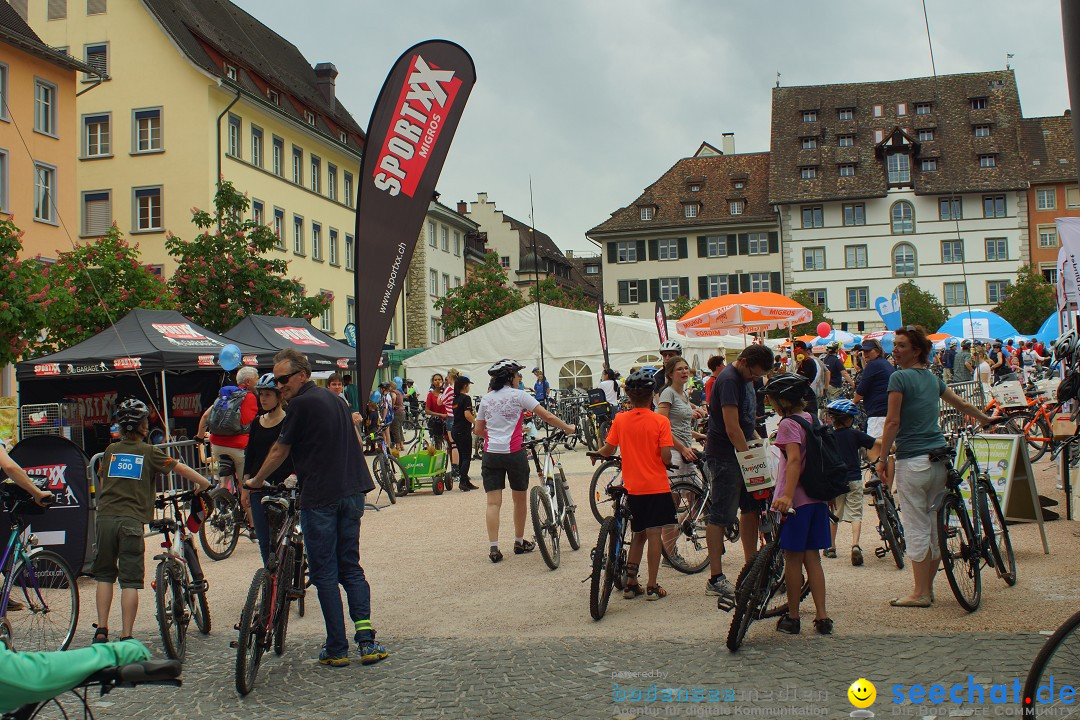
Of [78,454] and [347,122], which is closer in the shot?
[78,454]

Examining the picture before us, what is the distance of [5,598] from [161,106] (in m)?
37.9

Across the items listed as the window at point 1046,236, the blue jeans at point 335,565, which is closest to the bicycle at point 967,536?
the blue jeans at point 335,565

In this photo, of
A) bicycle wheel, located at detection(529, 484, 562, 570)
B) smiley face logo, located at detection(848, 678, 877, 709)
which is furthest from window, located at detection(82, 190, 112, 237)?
smiley face logo, located at detection(848, 678, 877, 709)

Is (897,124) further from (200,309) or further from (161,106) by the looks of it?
(200,309)

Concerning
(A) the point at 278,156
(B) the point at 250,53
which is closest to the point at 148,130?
(A) the point at 278,156

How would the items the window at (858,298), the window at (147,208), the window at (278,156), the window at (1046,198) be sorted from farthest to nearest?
the window at (858,298)
the window at (1046,198)
the window at (278,156)
the window at (147,208)

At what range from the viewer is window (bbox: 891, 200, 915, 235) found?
248ft

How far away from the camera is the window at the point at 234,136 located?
4219 centimetres

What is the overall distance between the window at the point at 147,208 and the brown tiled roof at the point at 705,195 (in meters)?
45.1

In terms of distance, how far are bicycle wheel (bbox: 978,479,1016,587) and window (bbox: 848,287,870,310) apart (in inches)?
2765

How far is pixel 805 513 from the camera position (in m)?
6.58

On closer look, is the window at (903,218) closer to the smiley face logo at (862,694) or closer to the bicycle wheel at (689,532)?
the bicycle wheel at (689,532)

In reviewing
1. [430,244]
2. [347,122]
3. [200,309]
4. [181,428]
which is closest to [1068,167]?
[430,244]

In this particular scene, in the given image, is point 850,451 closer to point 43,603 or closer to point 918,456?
point 918,456
